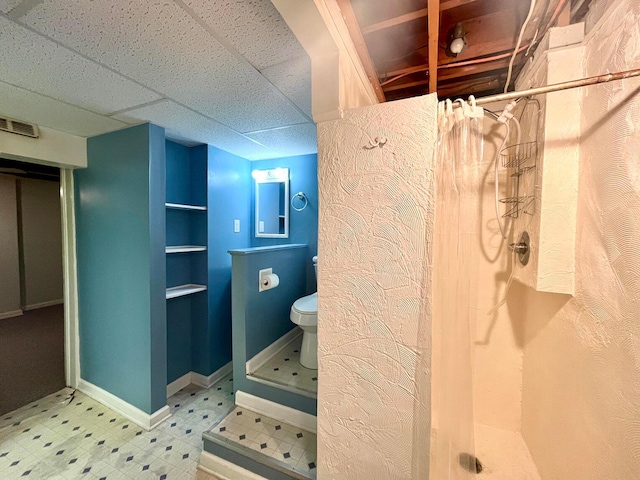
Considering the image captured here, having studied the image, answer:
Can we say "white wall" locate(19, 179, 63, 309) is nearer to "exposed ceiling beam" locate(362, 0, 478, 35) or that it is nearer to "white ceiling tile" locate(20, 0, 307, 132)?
Answer: "white ceiling tile" locate(20, 0, 307, 132)

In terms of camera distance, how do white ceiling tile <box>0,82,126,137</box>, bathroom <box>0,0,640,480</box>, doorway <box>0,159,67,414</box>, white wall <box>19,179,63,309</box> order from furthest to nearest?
white wall <box>19,179,63,309</box>, doorway <box>0,159,67,414</box>, white ceiling tile <box>0,82,126,137</box>, bathroom <box>0,0,640,480</box>

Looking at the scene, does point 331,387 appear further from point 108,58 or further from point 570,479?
point 108,58

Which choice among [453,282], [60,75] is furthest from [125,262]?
[453,282]

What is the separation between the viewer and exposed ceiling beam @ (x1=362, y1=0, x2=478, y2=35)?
0.84 metres

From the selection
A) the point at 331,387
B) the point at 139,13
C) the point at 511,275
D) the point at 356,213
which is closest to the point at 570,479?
the point at 511,275

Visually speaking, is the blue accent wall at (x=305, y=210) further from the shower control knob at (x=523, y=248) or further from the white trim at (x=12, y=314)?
the white trim at (x=12, y=314)

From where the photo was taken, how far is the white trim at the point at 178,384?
81.9 inches

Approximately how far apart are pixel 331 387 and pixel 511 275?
113 centimetres

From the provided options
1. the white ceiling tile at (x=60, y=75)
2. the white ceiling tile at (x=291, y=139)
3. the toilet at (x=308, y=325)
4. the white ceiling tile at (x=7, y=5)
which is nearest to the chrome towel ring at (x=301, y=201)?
the white ceiling tile at (x=291, y=139)

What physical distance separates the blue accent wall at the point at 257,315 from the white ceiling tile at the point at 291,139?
37.9 inches

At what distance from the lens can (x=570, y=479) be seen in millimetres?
859

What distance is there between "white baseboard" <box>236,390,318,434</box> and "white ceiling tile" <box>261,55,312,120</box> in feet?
6.35

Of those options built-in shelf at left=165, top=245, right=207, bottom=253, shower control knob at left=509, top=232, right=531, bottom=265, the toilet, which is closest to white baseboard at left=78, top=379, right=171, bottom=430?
the toilet

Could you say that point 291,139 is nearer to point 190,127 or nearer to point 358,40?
point 190,127
